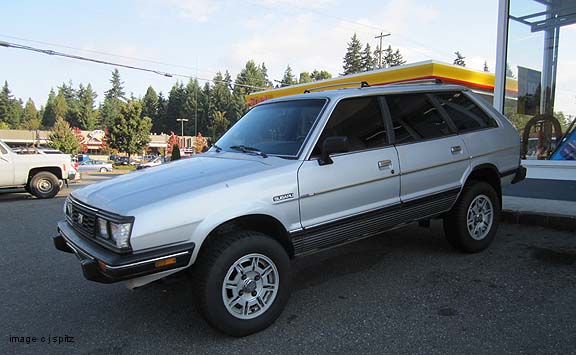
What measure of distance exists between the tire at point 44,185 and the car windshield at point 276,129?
8.95 meters

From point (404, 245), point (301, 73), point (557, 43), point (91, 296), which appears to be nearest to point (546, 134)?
point (557, 43)

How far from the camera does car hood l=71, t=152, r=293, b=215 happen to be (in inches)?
108

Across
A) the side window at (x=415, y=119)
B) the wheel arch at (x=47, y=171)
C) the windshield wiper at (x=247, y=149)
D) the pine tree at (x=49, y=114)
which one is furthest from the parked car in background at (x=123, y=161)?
the pine tree at (x=49, y=114)

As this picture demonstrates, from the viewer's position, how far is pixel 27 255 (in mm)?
5102

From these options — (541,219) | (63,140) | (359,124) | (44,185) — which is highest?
(359,124)

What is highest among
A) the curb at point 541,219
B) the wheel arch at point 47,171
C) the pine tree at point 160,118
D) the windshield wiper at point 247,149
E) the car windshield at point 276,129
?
the pine tree at point 160,118

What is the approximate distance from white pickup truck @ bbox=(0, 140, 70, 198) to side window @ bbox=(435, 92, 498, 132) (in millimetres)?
10595

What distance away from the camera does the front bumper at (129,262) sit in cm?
247

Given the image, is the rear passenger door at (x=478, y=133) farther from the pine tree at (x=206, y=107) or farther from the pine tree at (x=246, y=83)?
the pine tree at (x=206, y=107)

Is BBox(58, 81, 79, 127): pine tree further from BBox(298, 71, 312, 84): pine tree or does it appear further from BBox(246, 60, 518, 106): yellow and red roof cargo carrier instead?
BBox(246, 60, 518, 106): yellow and red roof cargo carrier

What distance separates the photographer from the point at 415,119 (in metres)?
4.02

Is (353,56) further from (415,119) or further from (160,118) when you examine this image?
(415,119)

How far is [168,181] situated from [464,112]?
3.43 m

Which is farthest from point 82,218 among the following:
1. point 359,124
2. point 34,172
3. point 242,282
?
point 34,172
